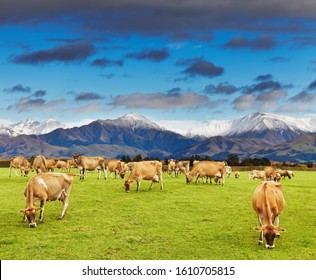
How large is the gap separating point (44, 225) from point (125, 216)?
4.89 m

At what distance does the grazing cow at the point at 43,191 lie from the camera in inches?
814

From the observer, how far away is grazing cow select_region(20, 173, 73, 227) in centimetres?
2069

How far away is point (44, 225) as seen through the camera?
69.8ft

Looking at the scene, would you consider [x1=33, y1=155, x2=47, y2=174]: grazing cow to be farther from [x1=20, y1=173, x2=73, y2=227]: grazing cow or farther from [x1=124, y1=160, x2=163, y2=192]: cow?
[x1=20, y1=173, x2=73, y2=227]: grazing cow

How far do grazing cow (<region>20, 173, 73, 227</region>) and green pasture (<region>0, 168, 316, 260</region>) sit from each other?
2.63 ft

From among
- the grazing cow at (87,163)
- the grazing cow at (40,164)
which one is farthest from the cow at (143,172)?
the grazing cow at (40,164)

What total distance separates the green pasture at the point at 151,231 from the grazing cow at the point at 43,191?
0.80 metres

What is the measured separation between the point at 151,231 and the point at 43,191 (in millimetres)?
6033

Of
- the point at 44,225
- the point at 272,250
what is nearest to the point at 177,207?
the point at 44,225

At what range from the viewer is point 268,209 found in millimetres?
17297

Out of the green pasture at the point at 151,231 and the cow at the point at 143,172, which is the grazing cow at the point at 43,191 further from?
the cow at the point at 143,172

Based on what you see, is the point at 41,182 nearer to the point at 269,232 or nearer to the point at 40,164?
the point at 269,232

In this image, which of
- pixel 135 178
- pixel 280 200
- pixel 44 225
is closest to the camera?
pixel 280 200
